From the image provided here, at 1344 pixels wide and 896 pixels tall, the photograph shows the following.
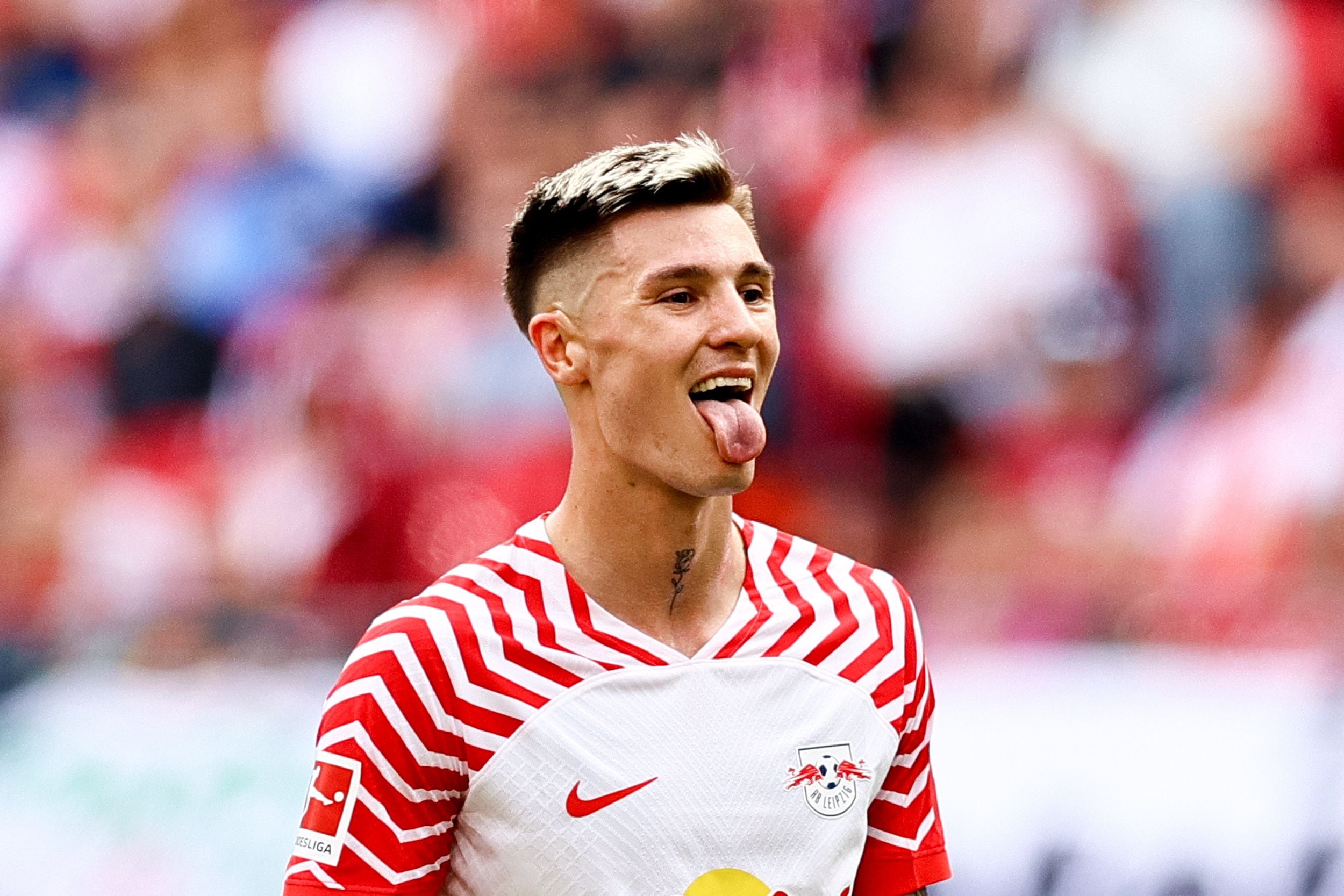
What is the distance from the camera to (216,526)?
267 inches

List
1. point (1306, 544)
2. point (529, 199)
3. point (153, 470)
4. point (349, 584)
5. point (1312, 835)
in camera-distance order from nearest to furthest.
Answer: point (529, 199), point (1312, 835), point (1306, 544), point (349, 584), point (153, 470)

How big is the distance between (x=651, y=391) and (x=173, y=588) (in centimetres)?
356

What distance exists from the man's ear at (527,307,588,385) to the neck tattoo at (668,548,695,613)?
31 cm

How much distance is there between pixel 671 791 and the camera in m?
2.57

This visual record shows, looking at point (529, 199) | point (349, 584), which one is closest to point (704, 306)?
point (529, 199)

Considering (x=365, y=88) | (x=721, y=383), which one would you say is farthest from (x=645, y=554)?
(x=365, y=88)

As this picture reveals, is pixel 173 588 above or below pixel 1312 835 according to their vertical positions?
above

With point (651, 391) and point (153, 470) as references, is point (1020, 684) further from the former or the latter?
point (153, 470)

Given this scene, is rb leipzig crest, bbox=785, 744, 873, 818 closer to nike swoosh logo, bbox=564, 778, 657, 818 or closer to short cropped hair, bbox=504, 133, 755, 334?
nike swoosh logo, bbox=564, 778, 657, 818

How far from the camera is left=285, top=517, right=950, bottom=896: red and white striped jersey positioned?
249 centimetres

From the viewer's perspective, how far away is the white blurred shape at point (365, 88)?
753cm

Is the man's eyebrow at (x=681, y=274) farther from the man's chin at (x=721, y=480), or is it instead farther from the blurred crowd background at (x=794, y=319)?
the blurred crowd background at (x=794, y=319)

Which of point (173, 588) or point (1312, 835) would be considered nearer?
point (1312, 835)

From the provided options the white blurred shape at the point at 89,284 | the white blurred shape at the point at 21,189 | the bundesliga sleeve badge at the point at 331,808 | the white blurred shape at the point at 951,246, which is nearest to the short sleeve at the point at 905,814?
the bundesliga sleeve badge at the point at 331,808
